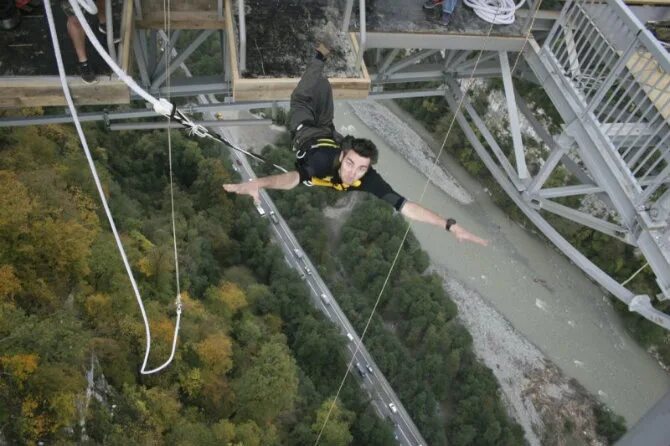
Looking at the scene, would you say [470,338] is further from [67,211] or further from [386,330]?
[67,211]

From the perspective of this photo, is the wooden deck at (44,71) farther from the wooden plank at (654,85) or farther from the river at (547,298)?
the river at (547,298)

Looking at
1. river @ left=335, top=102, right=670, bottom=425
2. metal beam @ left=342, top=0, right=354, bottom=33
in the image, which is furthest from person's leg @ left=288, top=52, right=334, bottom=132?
river @ left=335, top=102, right=670, bottom=425

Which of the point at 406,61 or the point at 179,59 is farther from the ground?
the point at 179,59

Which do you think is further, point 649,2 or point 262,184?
point 649,2

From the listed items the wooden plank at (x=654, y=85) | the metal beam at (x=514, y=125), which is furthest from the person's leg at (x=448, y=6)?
the wooden plank at (x=654, y=85)

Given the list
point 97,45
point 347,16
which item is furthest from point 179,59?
point 97,45

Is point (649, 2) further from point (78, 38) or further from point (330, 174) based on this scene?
point (78, 38)
